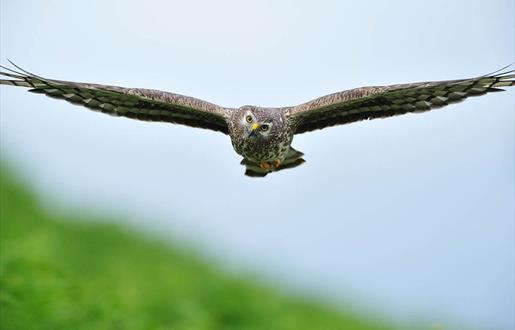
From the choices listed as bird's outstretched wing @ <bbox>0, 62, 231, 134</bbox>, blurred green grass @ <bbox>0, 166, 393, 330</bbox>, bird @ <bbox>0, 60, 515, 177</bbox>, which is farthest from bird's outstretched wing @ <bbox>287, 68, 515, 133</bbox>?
blurred green grass @ <bbox>0, 166, 393, 330</bbox>

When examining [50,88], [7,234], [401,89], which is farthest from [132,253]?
[401,89]

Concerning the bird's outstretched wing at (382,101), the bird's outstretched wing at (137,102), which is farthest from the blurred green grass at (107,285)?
the bird's outstretched wing at (382,101)

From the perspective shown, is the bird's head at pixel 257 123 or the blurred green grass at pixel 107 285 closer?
the blurred green grass at pixel 107 285

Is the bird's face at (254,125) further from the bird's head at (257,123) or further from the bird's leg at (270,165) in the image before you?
the bird's leg at (270,165)

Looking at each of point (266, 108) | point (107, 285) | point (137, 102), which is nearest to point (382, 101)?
point (266, 108)

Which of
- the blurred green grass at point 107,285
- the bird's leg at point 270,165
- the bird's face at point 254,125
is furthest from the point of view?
the bird's leg at point 270,165

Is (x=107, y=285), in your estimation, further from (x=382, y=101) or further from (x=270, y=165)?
(x=382, y=101)

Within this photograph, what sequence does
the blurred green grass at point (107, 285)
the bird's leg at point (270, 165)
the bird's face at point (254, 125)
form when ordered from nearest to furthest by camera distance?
1. the blurred green grass at point (107, 285)
2. the bird's face at point (254, 125)
3. the bird's leg at point (270, 165)
